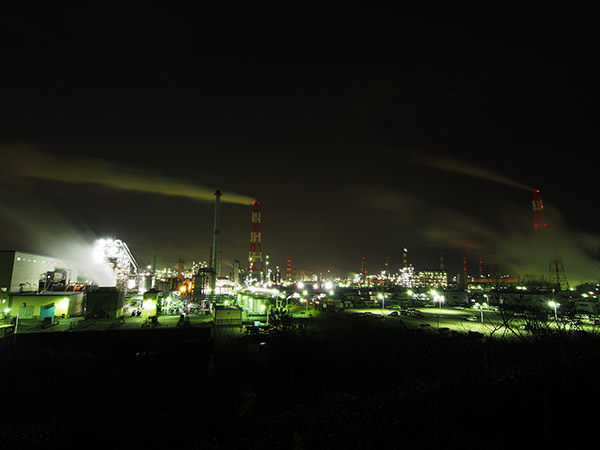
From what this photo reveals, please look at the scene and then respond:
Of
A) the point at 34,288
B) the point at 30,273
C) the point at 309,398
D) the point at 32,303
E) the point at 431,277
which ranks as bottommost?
the point at 309,398

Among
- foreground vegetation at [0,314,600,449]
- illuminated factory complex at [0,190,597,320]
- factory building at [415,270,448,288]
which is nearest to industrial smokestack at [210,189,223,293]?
illuminated factory complex at [0,190,597,320]

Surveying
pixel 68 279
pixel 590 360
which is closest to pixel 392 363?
pixel 590 360

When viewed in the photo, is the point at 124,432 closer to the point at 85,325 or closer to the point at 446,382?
the point at 446,382

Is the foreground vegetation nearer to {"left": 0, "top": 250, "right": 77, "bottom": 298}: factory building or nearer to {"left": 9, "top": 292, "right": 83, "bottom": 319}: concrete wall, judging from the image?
{"left": 9, "top": 292, "right": 83, "bottom": 319}: concrete wall

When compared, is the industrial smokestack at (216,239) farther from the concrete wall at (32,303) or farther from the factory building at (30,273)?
the concrete wall at (32,303)

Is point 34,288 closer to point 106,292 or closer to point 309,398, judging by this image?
point 106,292

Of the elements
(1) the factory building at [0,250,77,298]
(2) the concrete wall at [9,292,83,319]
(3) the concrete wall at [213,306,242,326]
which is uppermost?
(1) the factory building at [0,250,77,298]

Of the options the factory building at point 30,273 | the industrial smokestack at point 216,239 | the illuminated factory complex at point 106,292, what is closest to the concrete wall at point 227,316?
the illuminated factory complex at point 106,292

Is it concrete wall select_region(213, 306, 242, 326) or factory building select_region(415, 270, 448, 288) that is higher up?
factory building select_region(415, 270, 448, 288)

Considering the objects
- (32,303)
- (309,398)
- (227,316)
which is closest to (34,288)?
(32,303)
